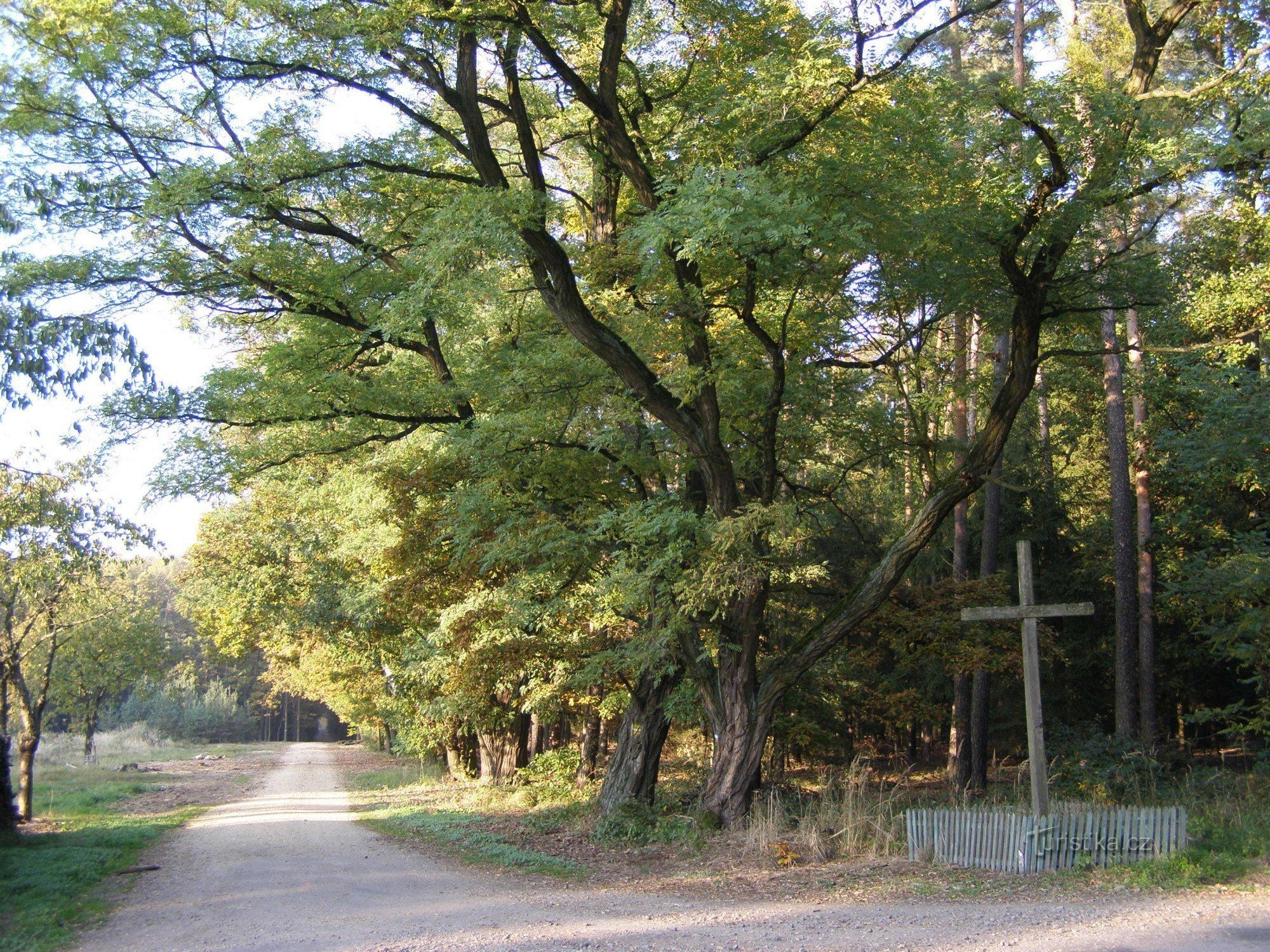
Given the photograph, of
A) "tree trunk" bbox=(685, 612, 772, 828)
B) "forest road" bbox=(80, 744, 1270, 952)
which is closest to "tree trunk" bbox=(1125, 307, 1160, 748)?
"tree trunk" bbox=(685, 612, 772, 828)

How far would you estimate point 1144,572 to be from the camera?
58.6 ft

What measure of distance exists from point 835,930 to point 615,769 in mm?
6927

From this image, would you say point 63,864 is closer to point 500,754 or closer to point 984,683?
point 500,754

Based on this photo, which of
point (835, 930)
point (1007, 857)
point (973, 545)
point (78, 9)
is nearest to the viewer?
point (835, 930)

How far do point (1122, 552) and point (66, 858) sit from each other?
16.4 m

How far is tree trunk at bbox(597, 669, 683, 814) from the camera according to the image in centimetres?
1292

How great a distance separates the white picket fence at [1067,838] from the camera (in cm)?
797

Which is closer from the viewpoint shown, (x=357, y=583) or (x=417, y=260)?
(x=417, y=260)

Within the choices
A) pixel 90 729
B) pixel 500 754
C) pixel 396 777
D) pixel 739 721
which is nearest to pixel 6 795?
pixel 739 721

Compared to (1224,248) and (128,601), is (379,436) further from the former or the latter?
(128,601)

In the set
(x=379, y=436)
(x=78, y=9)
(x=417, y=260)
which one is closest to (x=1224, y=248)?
(x=417, y=260)

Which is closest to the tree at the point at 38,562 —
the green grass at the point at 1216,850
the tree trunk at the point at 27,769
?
the tree trunk at the point at 27,769

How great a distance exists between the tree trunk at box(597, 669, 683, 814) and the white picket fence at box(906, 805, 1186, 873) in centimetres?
507

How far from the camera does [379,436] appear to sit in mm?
12875
